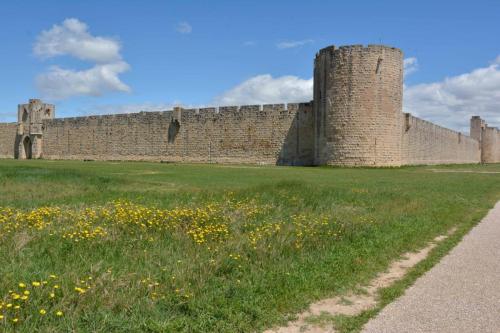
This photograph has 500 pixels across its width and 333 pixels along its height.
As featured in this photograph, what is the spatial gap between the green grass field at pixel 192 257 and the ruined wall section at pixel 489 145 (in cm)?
6127

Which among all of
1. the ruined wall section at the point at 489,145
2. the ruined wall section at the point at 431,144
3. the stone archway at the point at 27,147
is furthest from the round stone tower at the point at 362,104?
the ruined wall section at the point at 489,145

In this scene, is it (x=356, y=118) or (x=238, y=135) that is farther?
(x=238, y=135)

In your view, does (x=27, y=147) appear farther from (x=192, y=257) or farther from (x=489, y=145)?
(x=489, y=145)

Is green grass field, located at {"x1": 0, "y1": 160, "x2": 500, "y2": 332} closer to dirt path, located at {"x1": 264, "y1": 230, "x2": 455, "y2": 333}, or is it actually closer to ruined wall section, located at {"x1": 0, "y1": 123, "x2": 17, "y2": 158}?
dirt path, located at {"x1": 264, "y1": 230, "x2": 455, "y2": 333}

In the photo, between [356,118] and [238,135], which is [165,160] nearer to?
[238,135]

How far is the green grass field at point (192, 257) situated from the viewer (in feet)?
12.4

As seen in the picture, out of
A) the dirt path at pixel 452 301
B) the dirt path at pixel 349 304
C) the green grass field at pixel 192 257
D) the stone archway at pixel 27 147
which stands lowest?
the dirt path at pixel 349 304

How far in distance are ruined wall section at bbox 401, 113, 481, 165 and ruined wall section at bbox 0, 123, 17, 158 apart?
3789 centimetres

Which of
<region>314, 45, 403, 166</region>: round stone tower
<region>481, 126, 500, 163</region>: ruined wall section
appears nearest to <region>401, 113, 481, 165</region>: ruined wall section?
<region>314, 45, 403, 166</region>: round stone tower

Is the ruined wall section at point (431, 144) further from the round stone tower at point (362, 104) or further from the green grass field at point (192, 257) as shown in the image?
the green grass field at point (192, 257)

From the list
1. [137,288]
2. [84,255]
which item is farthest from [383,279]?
[84,255]

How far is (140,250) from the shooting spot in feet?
18.6

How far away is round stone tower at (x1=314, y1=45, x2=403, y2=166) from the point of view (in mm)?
26859

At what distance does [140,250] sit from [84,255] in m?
0.64
